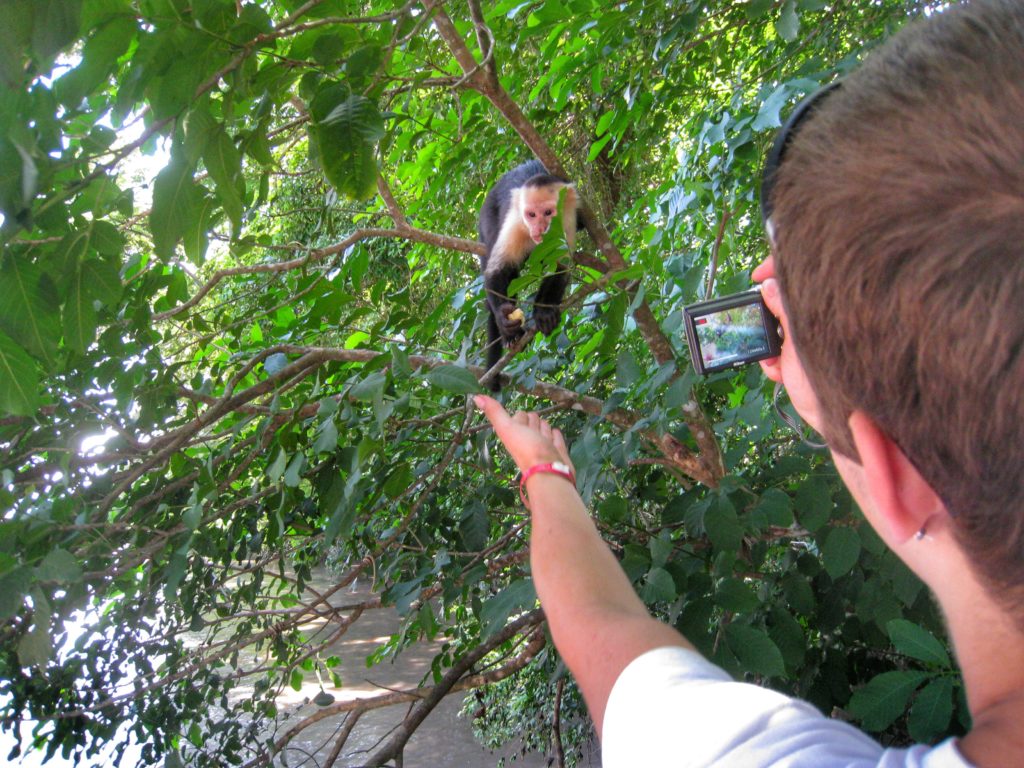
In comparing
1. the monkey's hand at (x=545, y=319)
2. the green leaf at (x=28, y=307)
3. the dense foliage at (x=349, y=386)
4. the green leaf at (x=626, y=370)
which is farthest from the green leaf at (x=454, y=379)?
the monkey's hand at (x=545, y=319)

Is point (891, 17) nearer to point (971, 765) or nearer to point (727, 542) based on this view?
point (727, 542)

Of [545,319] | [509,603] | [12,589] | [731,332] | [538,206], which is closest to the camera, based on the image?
[731,332]

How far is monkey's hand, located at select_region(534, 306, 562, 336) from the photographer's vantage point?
2244mm

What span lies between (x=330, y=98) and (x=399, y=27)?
0.89 feet

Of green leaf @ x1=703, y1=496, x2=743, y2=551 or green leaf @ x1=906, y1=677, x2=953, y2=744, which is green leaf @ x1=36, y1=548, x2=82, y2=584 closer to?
green leaf @ x1=703, y1=496, x2=743, y2=551

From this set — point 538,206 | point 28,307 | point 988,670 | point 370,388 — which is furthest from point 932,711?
point 538,206

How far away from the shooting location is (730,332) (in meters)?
0.80

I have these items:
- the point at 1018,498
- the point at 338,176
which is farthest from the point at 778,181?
the point at 338,176

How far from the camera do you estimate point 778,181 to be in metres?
0.46

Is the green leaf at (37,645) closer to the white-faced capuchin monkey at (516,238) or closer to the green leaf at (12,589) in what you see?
the green leaf at (12,589)

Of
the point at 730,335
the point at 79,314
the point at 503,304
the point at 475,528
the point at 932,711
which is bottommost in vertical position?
the point at 932,711

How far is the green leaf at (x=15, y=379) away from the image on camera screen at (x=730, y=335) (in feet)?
2.39

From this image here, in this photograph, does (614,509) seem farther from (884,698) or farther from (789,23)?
(789,23)

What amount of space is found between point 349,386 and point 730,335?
734mm
